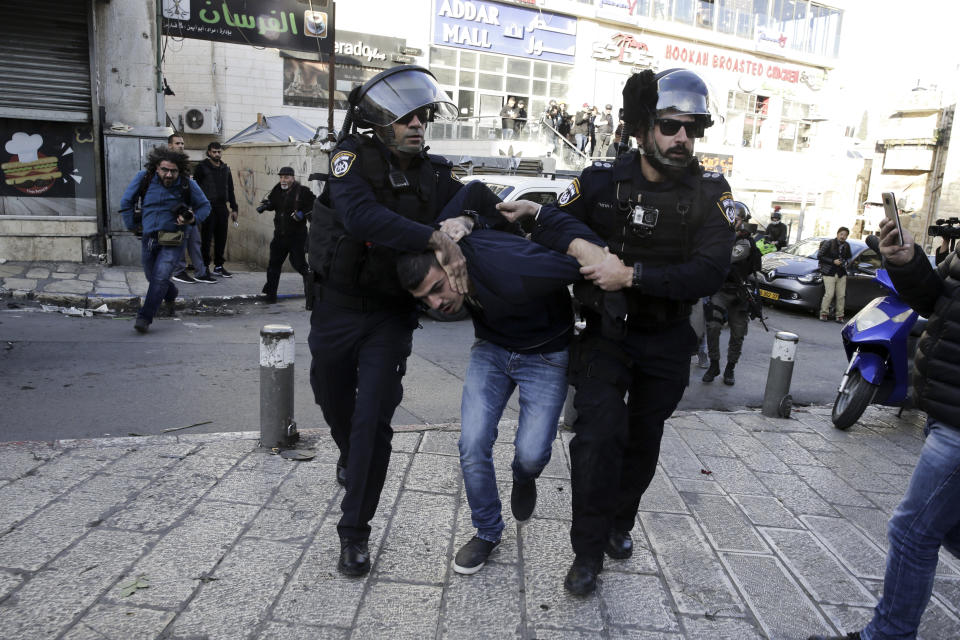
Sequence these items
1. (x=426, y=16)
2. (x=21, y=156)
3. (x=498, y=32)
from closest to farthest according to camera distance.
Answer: (x=21, y=156) < (x=426, y=16) < (x=498, y=32)

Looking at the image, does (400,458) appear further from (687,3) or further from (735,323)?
(687,3)

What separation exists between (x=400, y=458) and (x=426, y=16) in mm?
23659

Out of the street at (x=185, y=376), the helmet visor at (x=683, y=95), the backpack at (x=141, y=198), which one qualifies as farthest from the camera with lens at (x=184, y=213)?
the helmet visor at (x=683, y=95)

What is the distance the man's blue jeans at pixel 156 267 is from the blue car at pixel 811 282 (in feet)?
33.2

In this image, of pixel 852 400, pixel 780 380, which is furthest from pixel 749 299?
pixel 852 400

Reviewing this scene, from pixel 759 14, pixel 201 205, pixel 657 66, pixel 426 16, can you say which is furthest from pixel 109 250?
pixel 759 14

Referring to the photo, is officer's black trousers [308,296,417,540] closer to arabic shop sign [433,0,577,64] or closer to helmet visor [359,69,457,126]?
helmet visor [359,69,457,126]

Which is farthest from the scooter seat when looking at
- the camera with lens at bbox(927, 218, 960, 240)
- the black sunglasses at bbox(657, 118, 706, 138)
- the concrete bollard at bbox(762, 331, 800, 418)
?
the black sunglasses at bbox(657, 118, 706, 138)

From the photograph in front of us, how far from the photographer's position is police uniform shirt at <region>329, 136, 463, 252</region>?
9.05 ft

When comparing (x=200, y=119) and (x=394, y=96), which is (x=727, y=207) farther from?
(x=200, y=119)

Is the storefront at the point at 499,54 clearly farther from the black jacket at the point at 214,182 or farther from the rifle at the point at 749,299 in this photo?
the rifle at the point at 749,299

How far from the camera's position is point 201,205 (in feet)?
26.3

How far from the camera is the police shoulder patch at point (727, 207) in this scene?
2.95 m

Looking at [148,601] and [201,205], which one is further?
[201,205]
